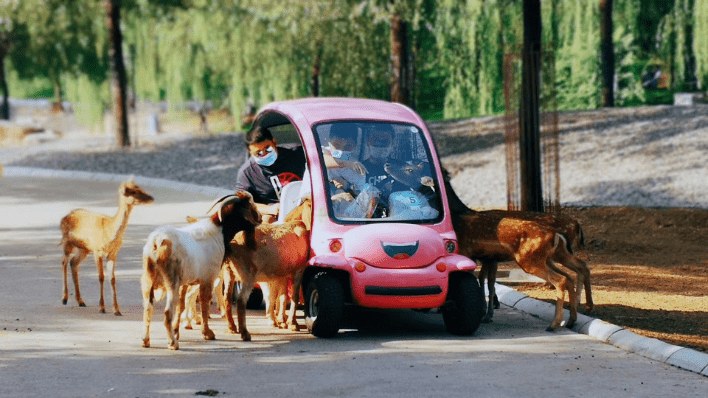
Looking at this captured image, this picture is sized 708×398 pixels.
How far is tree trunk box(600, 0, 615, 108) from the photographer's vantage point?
2914 cm

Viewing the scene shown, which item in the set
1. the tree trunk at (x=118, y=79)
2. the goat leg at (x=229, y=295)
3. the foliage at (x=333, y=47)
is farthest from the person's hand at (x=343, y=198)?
the tree trunk at (x=118, y=79)

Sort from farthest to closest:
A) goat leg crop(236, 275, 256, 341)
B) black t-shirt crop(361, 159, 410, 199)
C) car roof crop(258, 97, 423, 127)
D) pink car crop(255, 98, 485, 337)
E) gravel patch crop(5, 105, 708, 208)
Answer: gravel patch crop(5, 105, 708, 208)
car roof crop(258, 97, 423, 127)
black t-shirt crop(361, 159, 410, 199)
pink car crop(255, 98, 485, 337)
goat leg crop(236, 275, 256, 341)

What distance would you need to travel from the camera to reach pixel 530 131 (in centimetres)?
1530

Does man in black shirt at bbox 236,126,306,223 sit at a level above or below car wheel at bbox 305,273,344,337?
above

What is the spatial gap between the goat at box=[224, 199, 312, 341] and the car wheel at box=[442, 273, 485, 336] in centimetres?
132

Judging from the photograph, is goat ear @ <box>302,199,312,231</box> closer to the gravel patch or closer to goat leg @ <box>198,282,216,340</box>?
goat leg @ <box>198,282,216,340</box>

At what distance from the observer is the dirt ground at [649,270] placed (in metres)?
10.8

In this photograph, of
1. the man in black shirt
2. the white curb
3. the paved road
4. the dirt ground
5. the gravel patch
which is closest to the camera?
the paved road

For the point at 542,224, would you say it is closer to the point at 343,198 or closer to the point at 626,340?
the point at 626,340

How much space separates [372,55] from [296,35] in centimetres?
→ 231

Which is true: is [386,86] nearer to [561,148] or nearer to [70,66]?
[561,148]

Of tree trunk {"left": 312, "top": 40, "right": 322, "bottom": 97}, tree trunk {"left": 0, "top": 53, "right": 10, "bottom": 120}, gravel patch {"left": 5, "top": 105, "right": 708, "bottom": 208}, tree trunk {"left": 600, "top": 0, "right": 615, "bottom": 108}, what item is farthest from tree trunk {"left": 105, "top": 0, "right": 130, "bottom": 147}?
tree trunk {"left": 600, "top": 0, "right": 615, "bottom": 108}

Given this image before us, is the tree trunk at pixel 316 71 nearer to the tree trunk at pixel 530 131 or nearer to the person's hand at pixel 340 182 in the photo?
the tree trunk at pixel 530 131

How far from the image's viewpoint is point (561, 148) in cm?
2472
